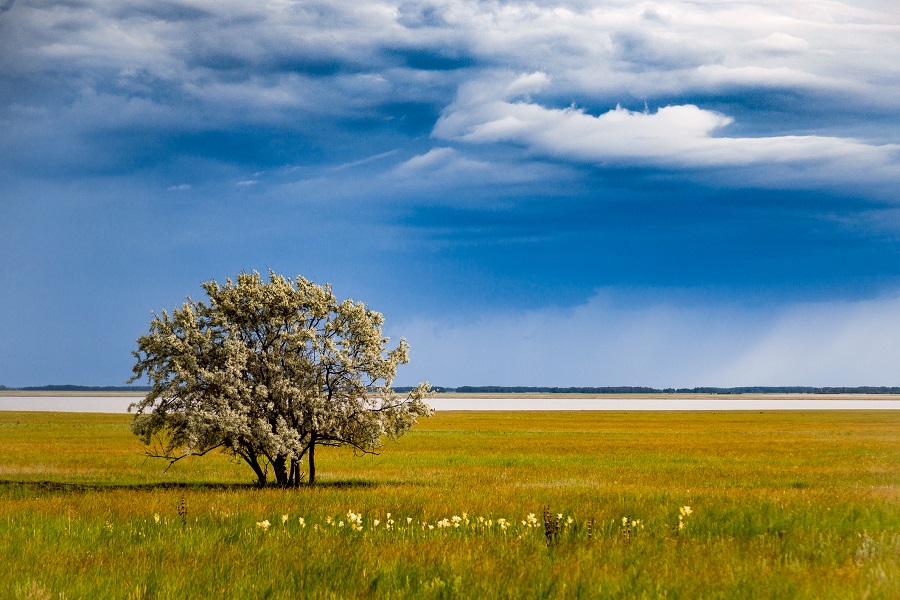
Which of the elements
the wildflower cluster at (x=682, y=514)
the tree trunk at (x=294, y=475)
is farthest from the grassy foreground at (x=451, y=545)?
the tree trunk at (x=294, y=475)

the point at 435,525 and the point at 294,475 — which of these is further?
the point at 294,475

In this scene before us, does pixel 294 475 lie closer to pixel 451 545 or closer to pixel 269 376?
pixel 269 376

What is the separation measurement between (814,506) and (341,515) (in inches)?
412

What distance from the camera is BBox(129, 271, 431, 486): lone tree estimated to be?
23844 millimetres

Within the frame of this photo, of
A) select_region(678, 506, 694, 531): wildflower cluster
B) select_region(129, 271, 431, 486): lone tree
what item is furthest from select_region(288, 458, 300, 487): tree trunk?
select_region(678, 506, 694, 531): wildflower cluster

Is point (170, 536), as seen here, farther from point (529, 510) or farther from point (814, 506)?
point (814, 506)

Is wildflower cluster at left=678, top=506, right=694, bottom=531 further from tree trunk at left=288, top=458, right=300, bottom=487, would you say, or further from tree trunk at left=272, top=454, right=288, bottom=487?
tree trunk at left=272, top=454, right=288, bottom=487

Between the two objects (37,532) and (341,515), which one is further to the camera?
(341,515)

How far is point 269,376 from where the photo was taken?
2486cm

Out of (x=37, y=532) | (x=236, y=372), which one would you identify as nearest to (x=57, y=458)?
(x=236, y=372)

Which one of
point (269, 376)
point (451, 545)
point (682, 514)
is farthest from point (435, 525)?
point (269, 376)

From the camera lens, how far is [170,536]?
12930mm

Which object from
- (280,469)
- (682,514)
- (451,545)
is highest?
(451,545)

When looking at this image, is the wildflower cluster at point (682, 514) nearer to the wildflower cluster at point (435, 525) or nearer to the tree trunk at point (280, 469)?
the wildflower cluster at point (435, 525)
